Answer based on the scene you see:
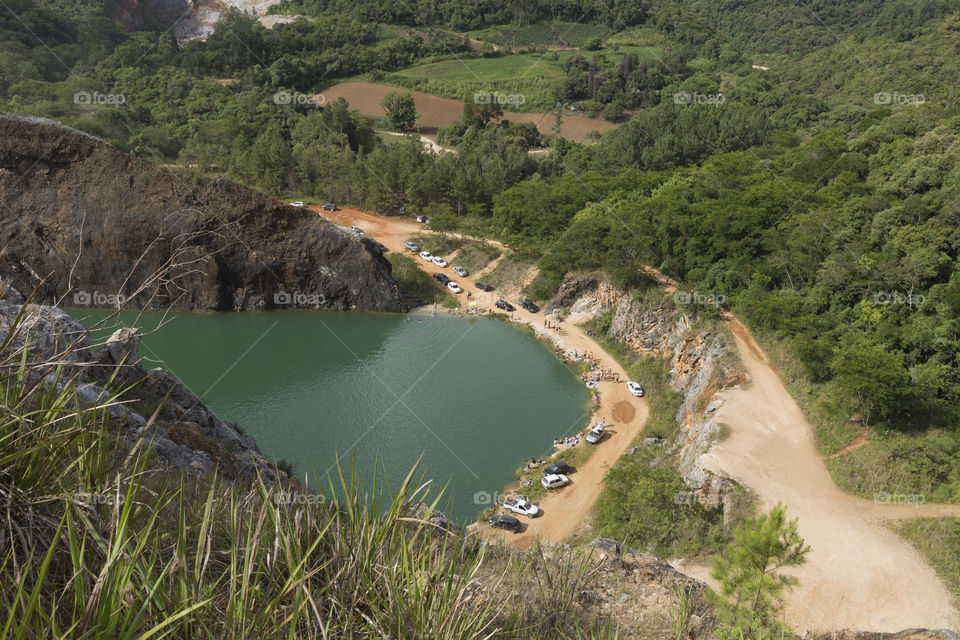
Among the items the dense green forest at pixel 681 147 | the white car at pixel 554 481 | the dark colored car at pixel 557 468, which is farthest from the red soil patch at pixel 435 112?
the white car at pixel 554 481

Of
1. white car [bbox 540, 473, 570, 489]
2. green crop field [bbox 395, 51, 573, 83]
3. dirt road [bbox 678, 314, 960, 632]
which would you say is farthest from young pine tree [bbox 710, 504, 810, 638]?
green crop field [bbox 395, 51, 573, 83]

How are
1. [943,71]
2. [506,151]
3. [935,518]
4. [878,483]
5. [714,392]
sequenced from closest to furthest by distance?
[935,518] → [878,483] → [714,392] → [506,151] → [943,71]

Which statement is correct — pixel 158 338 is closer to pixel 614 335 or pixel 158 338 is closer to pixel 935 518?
pixel 614 335

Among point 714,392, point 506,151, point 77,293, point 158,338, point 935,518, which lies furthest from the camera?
point 506,151

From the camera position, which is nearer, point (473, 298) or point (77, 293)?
point (77, 293)

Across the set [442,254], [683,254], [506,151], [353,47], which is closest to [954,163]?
[683,254]

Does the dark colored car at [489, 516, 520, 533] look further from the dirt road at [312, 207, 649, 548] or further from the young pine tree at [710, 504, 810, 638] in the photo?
the young pine tree at [710, 504, 810, 638]
